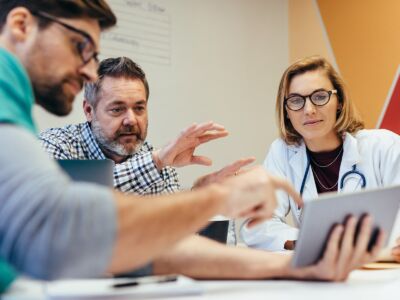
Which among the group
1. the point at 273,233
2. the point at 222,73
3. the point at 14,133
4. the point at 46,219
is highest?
the point at 222,73

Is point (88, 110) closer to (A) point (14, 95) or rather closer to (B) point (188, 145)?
(B) point (188, 145)

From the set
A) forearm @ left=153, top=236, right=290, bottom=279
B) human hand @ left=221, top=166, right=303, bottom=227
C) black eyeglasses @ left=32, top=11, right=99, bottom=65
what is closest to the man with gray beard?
forearm @ left=153, top=236, right=290, bottom=279

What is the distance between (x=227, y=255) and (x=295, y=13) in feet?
9.19

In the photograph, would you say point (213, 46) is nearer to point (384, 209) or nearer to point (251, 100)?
point (251, 100)

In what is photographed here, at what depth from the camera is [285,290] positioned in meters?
0.88

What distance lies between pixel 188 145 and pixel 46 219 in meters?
1.17

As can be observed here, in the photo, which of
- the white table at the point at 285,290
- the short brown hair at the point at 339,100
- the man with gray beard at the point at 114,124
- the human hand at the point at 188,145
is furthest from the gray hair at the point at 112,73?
the white table at the point at 285,290

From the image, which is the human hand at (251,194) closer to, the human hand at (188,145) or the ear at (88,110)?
the human hand at (188,145)

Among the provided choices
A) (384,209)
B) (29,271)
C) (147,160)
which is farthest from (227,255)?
(147,160)

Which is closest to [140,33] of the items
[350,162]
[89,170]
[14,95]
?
[350,162]

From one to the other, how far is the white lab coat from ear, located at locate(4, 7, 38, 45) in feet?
4.24

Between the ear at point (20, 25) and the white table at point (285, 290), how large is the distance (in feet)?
1.39

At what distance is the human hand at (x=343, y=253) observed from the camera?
2.99 ft

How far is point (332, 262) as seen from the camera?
932 millimetres
